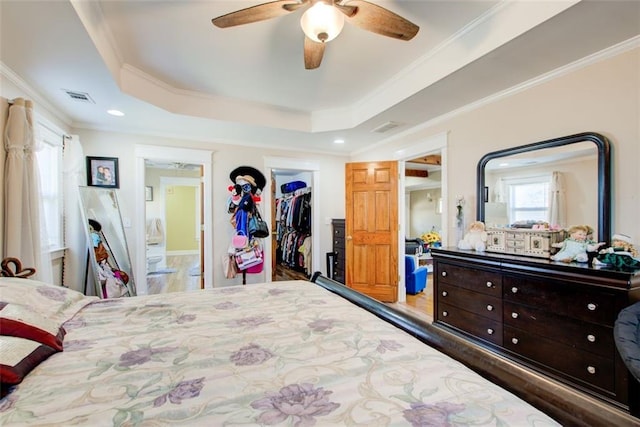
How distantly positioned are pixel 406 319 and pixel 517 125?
2.13m

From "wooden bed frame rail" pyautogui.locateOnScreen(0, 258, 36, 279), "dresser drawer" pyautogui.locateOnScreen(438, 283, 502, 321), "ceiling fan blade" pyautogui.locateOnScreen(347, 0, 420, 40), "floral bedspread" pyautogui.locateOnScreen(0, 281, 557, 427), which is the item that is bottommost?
"dresser drawer" pyautogui.locateOnScreen(438, 283, 502, 321)

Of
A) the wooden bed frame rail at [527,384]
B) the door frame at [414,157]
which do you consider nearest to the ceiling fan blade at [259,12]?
the wooden bed frame rail at [527,384]

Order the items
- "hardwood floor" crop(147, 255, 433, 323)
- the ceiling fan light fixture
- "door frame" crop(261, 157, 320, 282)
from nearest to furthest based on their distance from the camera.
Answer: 1. the ceiling fan light fixture
2. "hardwood floor" crop(147, 255, 433, 323)
3. "door frame" crop(261, 157, 320, 282)

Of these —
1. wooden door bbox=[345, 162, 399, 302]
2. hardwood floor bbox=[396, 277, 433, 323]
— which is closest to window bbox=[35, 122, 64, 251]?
wooden door bbox=[345, 162, 399, 302]

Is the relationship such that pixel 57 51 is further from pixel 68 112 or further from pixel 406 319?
pixel 406 319

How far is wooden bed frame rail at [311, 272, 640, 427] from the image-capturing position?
2.14ft

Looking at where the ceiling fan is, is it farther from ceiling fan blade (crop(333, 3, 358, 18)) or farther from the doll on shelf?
the doll on shelf

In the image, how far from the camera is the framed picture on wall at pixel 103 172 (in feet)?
11.0

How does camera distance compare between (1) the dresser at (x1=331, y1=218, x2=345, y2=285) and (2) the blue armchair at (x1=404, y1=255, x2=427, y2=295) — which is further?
(1) the dresser at (x1=331, y1=218, x2=345, y2=285)

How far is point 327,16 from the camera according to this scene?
1486 millimetres

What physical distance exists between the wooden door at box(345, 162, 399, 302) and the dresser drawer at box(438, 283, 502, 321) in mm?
1303

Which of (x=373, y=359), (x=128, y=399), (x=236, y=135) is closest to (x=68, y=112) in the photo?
(x=236, y=135)

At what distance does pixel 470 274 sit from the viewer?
7.77ft

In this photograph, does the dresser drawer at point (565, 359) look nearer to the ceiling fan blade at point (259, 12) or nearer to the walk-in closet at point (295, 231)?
the ceiling fan blade at point (259, 12)
